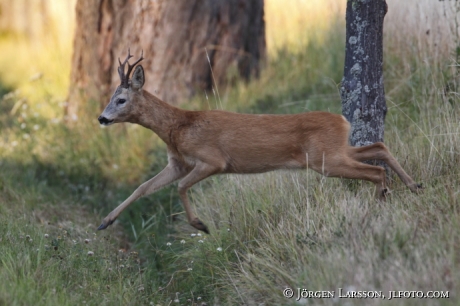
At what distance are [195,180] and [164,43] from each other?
148 inches

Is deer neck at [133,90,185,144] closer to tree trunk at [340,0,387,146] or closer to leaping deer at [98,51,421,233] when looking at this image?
leaping deer at [98,51,421,233]

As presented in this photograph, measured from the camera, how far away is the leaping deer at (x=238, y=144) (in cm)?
596

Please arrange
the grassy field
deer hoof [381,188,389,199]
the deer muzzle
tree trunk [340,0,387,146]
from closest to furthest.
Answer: the grassy field, deer hoof [381,188,389,199], tree trunk [340,0,387,146], the deer muzzle

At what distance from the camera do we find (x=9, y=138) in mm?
9648

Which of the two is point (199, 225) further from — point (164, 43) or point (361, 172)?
point (164, 43)

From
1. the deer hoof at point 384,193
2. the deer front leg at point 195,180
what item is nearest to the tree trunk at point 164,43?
the deer front leg at point 195,180

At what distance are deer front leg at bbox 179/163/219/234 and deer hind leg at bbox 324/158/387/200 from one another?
3.51ft

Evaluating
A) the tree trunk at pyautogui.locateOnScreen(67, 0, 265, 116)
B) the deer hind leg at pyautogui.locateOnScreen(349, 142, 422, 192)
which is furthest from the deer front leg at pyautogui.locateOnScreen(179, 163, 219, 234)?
the tree trunk at pyautogui.locateOnScreen(67, 0, 265, 116)

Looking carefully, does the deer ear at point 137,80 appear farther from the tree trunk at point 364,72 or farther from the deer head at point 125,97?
the tree trunk at point 364,72

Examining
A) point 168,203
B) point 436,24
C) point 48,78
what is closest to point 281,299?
point 168,203

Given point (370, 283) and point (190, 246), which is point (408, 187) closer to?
point (370, 283)

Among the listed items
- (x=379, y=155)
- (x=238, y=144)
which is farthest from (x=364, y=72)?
(x=238, y=144)

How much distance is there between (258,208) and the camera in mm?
6055

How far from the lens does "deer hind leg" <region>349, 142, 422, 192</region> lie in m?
5.93
